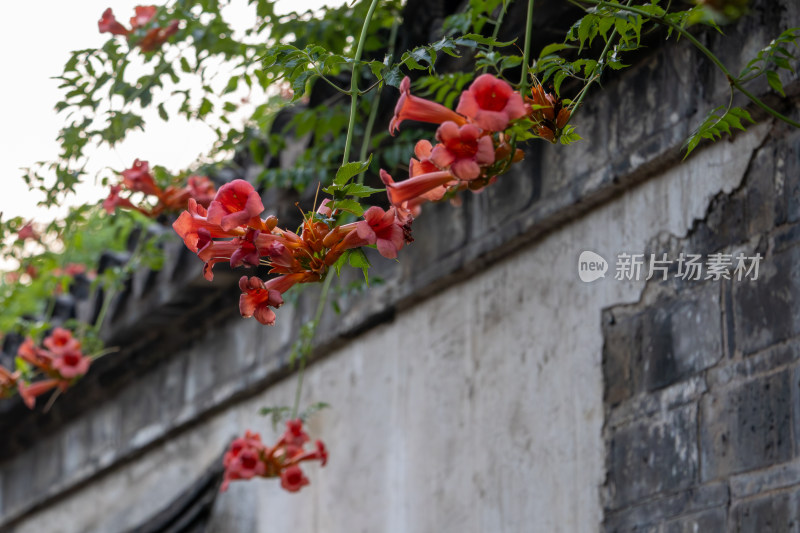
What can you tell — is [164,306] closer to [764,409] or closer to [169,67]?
[169,67]

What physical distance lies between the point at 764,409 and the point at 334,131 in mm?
1980

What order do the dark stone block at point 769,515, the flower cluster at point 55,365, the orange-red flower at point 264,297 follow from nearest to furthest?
the orange-red flower at point 264,297 → the dark stone block at point 769,515 → the flower cluster at point 55,365

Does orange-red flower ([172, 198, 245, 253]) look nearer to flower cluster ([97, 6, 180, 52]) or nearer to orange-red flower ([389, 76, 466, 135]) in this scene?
orange-red flower ([389, 76, 466, 135])

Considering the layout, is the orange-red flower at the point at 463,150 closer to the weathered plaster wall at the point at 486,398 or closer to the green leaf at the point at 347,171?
the green leaf at the point at 347,171

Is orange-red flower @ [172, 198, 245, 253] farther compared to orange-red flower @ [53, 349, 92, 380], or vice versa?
orange-red flower @ [53, 349, 92, 380]

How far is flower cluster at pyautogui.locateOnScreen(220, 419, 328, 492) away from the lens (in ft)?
12.5

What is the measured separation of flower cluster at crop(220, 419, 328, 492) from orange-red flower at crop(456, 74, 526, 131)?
209cm

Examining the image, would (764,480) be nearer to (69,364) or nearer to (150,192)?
(150,192)

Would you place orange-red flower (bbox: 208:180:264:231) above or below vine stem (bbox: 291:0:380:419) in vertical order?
below

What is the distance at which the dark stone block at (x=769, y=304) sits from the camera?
2736mm

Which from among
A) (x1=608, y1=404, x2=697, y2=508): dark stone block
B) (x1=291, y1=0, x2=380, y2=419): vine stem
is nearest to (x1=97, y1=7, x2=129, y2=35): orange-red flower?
(x1=291, y1=0, x2=380, y2=419): vine stem

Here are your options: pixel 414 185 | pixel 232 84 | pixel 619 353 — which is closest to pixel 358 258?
pixel 414 185

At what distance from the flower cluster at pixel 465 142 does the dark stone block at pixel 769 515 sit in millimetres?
1123

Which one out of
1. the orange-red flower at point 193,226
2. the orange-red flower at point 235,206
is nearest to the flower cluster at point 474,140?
the orange-red flower at point 235,206
